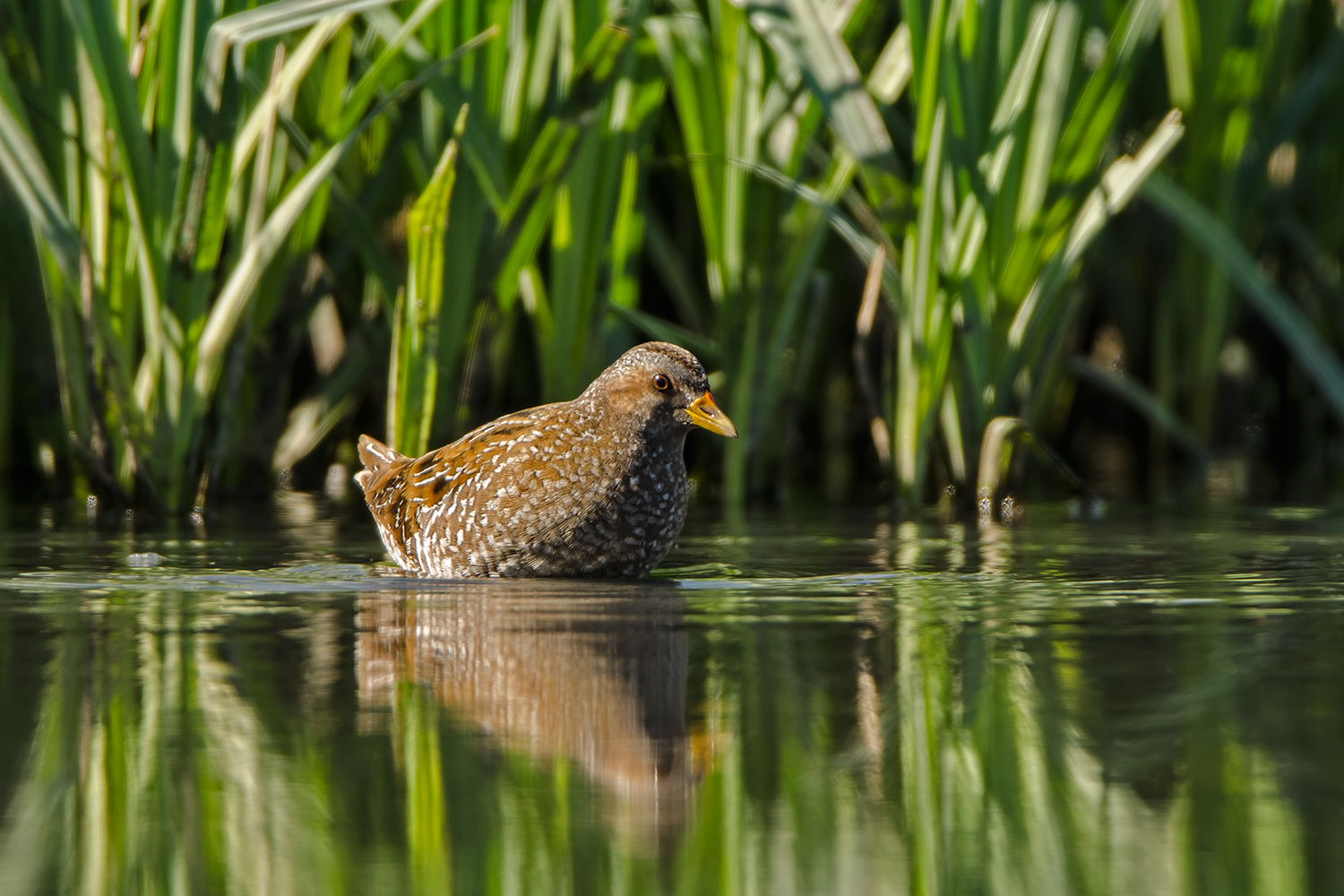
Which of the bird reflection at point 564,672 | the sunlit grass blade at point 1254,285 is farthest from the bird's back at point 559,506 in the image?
the sunlit grass blade at point 1254,285

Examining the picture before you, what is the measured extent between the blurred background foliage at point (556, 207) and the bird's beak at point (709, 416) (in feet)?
4.89

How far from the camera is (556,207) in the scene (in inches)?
297

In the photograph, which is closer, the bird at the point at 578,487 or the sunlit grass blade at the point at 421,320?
the bird at the point at 578,487

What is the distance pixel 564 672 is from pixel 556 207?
3.83 m

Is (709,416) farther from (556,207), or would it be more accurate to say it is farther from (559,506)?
(556,207)

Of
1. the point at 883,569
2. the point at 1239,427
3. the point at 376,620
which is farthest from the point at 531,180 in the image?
the point at 1239,427

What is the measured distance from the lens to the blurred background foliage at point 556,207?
680cm

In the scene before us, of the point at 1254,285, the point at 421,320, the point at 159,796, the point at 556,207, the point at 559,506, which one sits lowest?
the point at 159,796

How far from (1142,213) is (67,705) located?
7238 millimetres

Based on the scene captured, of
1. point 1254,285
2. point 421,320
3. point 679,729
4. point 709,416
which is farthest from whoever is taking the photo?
point 1254,285

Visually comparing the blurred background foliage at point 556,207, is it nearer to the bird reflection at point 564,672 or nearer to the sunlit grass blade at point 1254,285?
the sunlit grass blade at point 1254,285

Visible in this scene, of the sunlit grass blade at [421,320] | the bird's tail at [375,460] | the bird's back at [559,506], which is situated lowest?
the bird's back at [559,506]

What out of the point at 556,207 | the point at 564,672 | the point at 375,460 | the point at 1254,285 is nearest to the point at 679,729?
the point at 564,672

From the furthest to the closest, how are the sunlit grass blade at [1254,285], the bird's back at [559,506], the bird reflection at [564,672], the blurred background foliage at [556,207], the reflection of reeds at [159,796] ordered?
the sunlit grass blade at [1254,285] → the blurred background foliage at [556,207] → the bird's back at [559,506] → the bird reflection at [564,672] → the reflection of reeds at [159,796]
